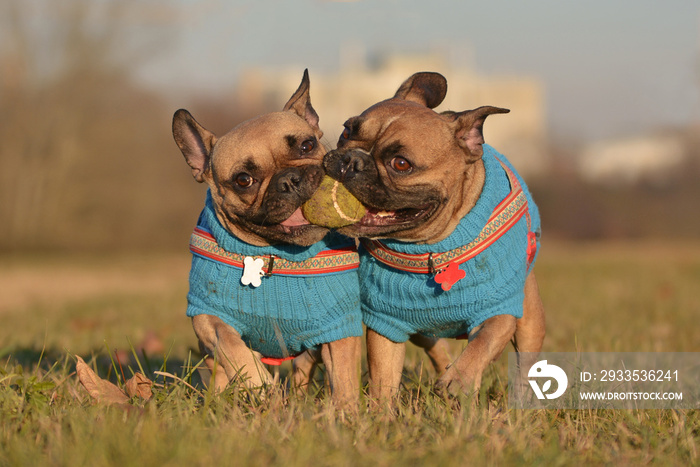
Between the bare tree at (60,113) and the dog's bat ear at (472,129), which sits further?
the bare tree at (60,113)

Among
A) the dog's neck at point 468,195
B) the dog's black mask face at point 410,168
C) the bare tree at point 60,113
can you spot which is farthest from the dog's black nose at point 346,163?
the bare tree at point 60,113

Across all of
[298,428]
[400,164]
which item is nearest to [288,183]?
[400,164]

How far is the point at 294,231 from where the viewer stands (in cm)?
398

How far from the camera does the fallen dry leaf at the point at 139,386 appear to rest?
136 inches

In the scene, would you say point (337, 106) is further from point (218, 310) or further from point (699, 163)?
point (218, 310)

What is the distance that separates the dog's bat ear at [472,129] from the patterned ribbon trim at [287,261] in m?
0.82

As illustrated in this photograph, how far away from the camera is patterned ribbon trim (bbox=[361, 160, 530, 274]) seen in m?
4.00

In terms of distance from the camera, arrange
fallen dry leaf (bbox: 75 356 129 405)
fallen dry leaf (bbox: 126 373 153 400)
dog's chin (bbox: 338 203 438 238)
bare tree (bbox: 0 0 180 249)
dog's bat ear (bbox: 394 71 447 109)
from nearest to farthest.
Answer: fallen dry leaf (bbox: 75 356 129 405)
fallen dry leaf (bbox: 126 373 153 400)
dog's chin (bbox: 338 203 438 238)
dog's bat ear (bbox: 394 71 447 109)
bare tree (bbox: 0 0 180 249)

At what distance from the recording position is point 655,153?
24.4 m

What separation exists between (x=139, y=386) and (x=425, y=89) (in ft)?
8.22

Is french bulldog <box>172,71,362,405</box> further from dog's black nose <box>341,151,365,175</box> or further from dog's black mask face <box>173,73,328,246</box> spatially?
dog's black nose <box>341,151,365,175</box>

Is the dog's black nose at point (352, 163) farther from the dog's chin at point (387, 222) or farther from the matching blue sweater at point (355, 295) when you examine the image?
the matching blue sweater at point (355, 295)

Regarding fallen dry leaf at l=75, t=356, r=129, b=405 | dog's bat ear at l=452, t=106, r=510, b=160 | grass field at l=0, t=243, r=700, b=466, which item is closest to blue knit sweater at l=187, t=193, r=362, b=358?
grass field at l=0, t=243, r=700, b=466

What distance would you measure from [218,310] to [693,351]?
350 centimetres
